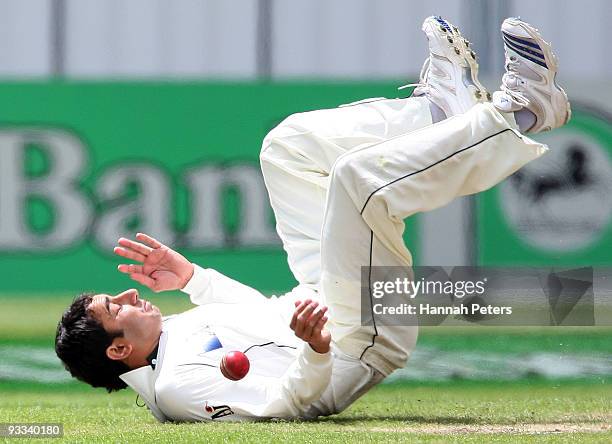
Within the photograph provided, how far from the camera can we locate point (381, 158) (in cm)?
308

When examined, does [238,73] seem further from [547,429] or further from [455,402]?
[547,429]

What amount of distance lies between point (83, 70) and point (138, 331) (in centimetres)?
275

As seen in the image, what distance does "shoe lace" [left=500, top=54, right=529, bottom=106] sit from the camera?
3463 mm

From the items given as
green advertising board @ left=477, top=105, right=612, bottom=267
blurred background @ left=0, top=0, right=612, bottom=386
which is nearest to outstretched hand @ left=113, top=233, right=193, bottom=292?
blurred background @ left=0, top=0, right=612, bottom=386

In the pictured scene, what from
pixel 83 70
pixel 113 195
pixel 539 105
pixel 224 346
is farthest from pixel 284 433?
pixel 83 70

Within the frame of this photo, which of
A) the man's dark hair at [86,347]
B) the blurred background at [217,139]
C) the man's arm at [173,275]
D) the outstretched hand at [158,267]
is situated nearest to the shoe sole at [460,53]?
the man's arm at [173,275]

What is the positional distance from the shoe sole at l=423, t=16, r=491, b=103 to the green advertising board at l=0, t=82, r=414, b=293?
197 cm

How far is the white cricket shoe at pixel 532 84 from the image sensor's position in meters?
3.47

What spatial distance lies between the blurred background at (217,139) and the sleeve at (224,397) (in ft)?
6.99

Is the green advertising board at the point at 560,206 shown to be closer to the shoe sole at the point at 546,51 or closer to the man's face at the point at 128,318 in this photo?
the shoe sole at the point at 546,51

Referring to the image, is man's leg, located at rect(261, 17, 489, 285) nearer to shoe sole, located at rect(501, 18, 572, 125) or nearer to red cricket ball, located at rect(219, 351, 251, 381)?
shoe sole, located at rect(501, 18, 572, 125)

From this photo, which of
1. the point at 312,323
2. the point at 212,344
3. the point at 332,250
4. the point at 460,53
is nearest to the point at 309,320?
the point at 312,323

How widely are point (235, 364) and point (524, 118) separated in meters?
1.07

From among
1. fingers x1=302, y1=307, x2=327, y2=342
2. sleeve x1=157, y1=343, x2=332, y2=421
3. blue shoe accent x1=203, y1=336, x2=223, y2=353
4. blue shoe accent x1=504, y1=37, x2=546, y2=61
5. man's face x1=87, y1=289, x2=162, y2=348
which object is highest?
blue shoe accent x1=504, y1=37, x2=546, y2=61
